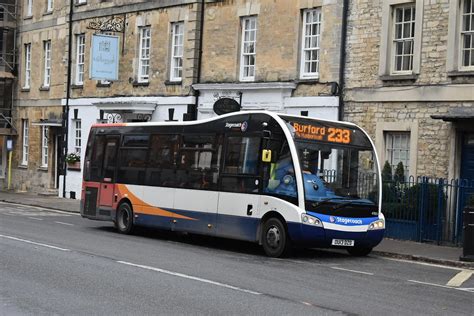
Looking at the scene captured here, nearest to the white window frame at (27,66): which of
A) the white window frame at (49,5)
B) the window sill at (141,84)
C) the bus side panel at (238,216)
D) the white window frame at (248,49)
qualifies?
the white window frame at (49,5)

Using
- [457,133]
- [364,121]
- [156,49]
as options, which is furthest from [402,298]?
[156,49]

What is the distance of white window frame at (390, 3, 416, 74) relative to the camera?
21453 mm

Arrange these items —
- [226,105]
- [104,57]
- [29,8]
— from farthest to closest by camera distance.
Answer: [29,8], [104,57], [226,105]

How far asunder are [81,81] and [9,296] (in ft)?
83.2

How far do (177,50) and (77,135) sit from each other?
25.1 feet

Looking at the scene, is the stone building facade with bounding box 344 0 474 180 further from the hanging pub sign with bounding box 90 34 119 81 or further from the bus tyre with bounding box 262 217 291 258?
the hanging pub sign with bounding box 90 34 119 81

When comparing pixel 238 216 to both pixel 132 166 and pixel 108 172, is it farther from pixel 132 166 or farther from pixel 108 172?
pixel 108 172

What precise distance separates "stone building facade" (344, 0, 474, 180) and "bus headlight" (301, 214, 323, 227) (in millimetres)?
5685

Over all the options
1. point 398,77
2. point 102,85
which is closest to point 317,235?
point 398,77

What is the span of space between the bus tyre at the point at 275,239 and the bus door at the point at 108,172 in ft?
20.0

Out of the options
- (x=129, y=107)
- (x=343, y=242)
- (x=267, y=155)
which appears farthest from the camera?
(x=129, y=107)

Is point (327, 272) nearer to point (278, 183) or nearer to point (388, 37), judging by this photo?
point (278, 183)

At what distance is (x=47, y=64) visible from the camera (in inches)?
1470

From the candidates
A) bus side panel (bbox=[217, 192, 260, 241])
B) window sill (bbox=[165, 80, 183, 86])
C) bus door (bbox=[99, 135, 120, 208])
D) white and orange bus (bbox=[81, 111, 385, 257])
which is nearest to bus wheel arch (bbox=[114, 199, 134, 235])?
bus door (bbox=[99, 135, 120, 208])
